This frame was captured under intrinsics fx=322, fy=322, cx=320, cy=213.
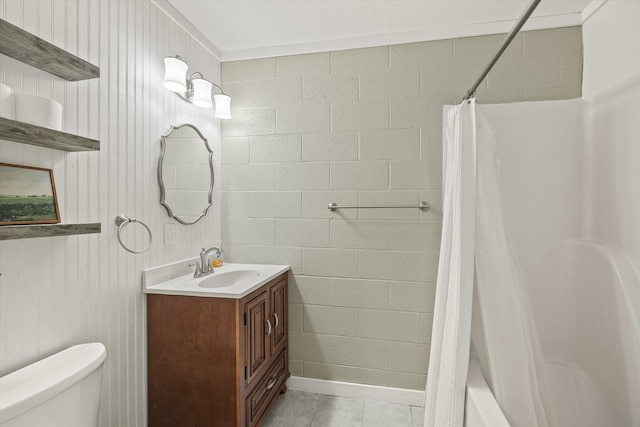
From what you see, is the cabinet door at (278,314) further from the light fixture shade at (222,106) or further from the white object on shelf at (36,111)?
the white object on shelf at (36,111)

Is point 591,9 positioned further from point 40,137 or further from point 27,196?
point 27,196

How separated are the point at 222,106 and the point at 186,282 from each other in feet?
3.91

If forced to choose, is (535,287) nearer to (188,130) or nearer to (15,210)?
(188,130)

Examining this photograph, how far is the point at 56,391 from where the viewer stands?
1.00m

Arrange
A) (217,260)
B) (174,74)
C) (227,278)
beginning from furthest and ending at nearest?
1. (217,260)
2. (227,278)
3. (174,74)

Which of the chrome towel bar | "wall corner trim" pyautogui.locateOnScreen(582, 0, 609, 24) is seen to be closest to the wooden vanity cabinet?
the chrome towel bar

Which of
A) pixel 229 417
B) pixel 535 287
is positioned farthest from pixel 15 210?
pixel 535 287

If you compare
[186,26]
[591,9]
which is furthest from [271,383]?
[591,9]

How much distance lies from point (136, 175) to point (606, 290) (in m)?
2.40

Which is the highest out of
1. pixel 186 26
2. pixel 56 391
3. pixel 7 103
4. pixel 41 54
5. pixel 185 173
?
pixel 186 26

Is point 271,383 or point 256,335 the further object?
point 271,383

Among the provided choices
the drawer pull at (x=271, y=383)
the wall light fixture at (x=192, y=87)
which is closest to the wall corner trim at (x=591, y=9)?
the wall light fixture at (x=192, y=87)

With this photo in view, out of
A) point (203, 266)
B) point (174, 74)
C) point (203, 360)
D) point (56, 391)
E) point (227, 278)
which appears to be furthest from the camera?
point (227, 278)

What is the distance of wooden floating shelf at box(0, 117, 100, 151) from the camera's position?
0.95 meters
